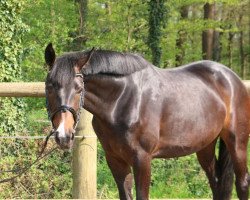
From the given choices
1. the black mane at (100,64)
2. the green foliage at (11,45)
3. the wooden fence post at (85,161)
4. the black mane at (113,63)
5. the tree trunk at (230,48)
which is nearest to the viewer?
the black mane at (100,64)

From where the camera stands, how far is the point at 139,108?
387 centimetres

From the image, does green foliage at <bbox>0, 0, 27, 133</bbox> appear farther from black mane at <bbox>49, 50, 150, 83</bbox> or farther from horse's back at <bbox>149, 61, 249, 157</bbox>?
black mane at <bbox>49, 50, 150, 83</bbox>

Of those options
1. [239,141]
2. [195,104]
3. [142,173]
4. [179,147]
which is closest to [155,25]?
[239,141]

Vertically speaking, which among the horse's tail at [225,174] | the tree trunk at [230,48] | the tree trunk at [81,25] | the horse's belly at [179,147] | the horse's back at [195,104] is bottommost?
the horse's tail at [225,174]

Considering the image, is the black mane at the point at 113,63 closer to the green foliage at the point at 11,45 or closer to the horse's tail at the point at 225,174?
the horse's tail at the point at 225,174

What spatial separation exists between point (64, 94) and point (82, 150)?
1515mm

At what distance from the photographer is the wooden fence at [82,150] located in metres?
4.91

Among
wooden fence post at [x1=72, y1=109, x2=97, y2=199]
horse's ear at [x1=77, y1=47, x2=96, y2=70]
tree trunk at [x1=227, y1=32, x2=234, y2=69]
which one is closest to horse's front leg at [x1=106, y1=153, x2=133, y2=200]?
horse's ear at [x1=77, y1=47, x2=96, y2=70]

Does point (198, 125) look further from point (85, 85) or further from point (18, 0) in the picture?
point (18, 0)

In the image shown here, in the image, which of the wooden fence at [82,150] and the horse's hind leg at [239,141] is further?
the wooden fence at [82,150]

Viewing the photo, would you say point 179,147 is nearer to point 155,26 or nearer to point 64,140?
point 64,140

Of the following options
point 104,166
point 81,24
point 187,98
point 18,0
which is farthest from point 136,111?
point 81,24

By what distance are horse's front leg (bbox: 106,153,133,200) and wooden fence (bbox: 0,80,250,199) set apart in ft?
2.78

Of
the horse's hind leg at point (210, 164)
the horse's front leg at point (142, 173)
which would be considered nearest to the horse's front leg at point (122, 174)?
the horse's front leg at point (142, 173)
